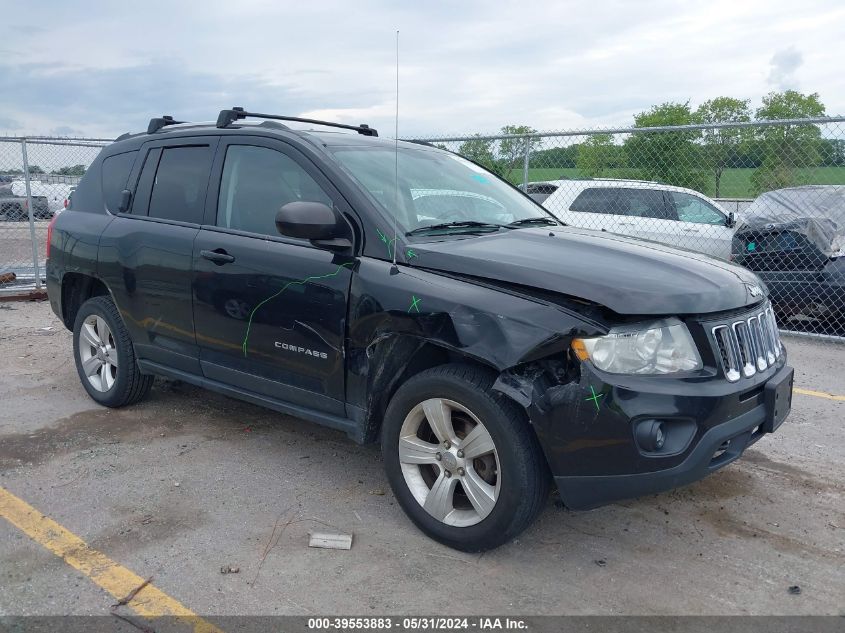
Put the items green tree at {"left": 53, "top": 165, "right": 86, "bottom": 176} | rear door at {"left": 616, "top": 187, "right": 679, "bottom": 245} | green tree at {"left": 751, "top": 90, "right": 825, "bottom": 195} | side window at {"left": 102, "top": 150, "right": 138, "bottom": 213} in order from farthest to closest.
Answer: green tree at {"left": 53, "top": 165, "right": 86, "bottom": 176} < rear door at {"left": 616, "top": 187, "right": 679, "bottom": 245} < green tree at {"left": 751, "top": 90, "right": 825, "bottom": 195} < side window at {"left": 102, "top": 150, "right": 138, "bottom": 213}

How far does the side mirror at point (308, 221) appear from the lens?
3303 millimetres

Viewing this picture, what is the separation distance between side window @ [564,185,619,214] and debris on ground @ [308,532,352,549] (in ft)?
24.0

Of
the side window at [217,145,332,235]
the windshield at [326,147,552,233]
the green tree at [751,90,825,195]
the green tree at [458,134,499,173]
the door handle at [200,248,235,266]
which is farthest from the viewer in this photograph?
the green tree at [458,134,499,173]

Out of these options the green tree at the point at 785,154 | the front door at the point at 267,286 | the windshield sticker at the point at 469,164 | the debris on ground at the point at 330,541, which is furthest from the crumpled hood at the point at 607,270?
the green tree at the point at 785,154

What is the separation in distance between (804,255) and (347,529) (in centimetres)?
611

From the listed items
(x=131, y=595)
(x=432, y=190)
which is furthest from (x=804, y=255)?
(x=131, y=595)

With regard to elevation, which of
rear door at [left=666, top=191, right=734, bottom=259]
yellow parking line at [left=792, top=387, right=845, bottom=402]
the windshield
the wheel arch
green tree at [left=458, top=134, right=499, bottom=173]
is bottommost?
yellow parking line at [left=792, top=387, right=845, bottom=402]

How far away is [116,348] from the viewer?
190 inches

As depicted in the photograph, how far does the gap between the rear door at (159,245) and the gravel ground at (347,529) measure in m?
0.66

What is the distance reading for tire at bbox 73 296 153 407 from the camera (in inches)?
190

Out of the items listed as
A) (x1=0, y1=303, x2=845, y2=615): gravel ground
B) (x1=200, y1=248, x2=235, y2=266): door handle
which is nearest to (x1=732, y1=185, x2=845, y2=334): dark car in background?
(x1=0, y1=303, x2=845, y2=615): gravel ground

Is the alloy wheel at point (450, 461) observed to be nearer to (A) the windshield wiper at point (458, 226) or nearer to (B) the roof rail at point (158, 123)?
(A) the windshield wiper at point (458, 226)

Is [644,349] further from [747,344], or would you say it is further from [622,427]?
[747,344]

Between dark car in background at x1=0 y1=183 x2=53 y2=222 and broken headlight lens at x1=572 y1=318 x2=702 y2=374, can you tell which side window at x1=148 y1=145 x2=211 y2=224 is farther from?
dark car in background at x1=0 y1=183 x2=53 y2=222
